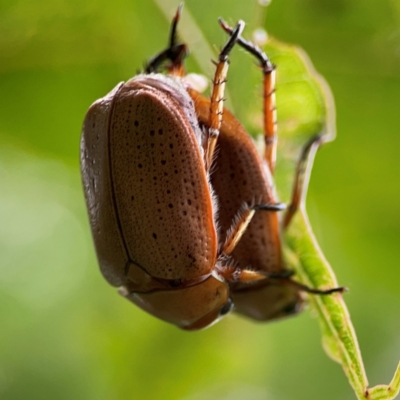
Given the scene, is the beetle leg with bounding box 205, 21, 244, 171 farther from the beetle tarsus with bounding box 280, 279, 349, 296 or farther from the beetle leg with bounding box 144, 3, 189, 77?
the beetle tarsus with bounding box 280, 279, 349, 296

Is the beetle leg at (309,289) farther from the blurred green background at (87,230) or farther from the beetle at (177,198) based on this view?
the blurred green background at (87,230)

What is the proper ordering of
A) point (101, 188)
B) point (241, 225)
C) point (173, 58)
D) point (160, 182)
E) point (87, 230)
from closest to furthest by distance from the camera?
1. point (160, 182)
2. point (101, 188)
3. point (241, 225)
4. point (173, 58)
5. point (87, 230)

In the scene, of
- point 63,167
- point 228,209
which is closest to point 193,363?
point 63,167

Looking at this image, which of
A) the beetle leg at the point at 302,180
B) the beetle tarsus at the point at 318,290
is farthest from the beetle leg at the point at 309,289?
the beetle leg at the point at 302,180

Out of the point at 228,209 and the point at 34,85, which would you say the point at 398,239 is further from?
the point at 34,85

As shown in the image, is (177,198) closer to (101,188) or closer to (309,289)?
(101,188)

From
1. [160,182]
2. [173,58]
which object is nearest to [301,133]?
[173,58]
